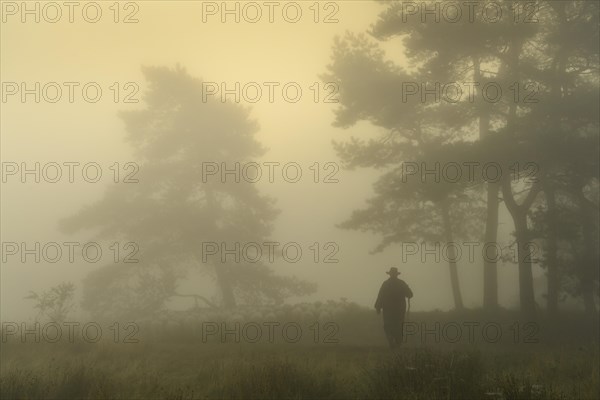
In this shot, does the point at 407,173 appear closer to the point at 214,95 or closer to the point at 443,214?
the point at 443,214

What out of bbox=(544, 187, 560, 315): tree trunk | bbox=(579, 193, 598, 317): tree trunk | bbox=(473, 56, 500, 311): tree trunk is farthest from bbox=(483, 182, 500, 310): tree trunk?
bbox=(579, 193, 598, 317): tree trunk

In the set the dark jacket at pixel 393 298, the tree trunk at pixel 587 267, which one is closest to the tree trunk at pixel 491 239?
the tree trunk at pixel 587 267

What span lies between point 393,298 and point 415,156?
30.1 feet

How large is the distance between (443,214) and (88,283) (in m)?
17.6

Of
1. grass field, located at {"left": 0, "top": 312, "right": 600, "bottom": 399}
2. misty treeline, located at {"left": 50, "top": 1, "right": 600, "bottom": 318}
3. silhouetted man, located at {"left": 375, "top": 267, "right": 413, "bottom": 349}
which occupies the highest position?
misty treeline, located at {"left": 50, "top": 1, "right": 600, "bottom": 318}

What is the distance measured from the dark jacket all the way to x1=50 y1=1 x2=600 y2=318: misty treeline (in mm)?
3772

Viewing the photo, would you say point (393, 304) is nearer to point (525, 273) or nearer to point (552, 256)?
point (525, 273)

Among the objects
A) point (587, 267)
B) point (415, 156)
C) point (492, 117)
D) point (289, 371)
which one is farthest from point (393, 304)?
point (492, 117)

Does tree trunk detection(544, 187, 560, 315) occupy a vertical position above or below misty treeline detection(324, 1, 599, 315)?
below

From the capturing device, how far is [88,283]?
2572cm

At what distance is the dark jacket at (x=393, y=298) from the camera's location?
14.7 metres

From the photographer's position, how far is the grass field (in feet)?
26.5

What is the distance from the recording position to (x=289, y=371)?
9.07m

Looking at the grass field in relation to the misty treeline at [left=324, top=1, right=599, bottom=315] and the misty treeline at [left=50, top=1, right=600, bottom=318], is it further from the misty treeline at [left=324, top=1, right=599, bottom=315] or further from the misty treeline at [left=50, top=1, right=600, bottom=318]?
the misty treeline at [left=50, top=1, right=600, bottom=318]
